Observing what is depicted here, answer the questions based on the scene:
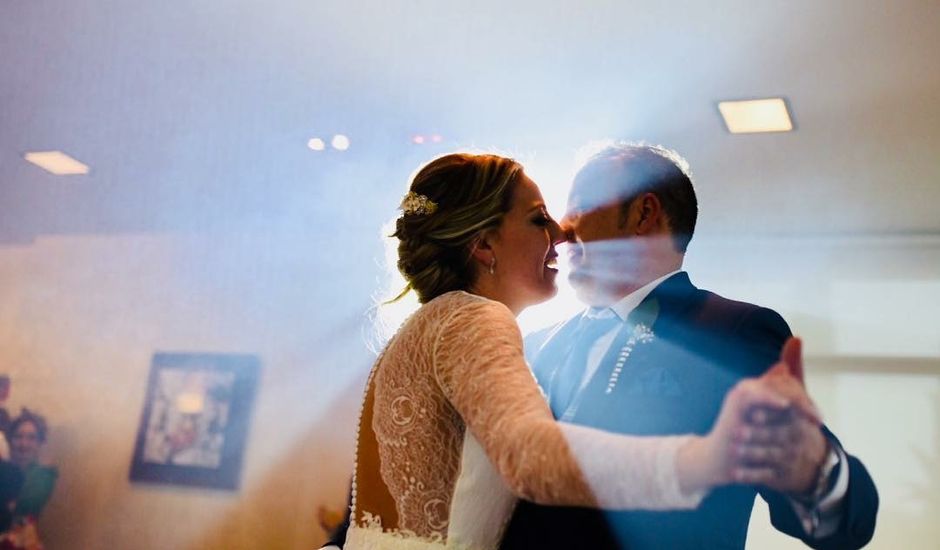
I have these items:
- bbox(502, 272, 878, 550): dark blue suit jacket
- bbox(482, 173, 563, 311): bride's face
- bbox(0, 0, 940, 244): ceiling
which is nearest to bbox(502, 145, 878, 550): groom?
bbox(502, 272, 878, 550): dark blue suit jacket

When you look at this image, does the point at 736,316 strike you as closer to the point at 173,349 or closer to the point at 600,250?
the point at 600,250

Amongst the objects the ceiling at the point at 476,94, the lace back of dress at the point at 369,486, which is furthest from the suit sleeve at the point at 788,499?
the ceiling at the point at 476,94

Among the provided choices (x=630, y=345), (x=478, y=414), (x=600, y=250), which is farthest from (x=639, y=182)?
(x=478, y=414)

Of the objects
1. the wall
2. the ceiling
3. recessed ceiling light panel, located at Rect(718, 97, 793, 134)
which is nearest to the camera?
the ceiling

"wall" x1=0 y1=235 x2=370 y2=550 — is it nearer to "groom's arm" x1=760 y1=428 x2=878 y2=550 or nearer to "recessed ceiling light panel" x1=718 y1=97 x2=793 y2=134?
"recessed ceiling light panel" x1=718 y1=97 x2=793 y2=134

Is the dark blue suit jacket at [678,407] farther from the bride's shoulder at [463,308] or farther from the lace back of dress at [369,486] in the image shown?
the bride's shoulder at [463,308]

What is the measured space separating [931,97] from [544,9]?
4.70 ft

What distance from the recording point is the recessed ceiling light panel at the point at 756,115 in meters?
3.22

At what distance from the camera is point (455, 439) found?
113cm

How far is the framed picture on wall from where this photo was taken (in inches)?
Answer: 194

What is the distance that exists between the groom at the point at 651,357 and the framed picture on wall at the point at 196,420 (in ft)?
11.7

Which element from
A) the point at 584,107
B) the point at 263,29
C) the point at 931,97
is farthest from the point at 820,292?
the point at 263,29

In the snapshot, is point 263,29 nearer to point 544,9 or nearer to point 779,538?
point 544,9

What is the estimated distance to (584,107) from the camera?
340 centimetres
